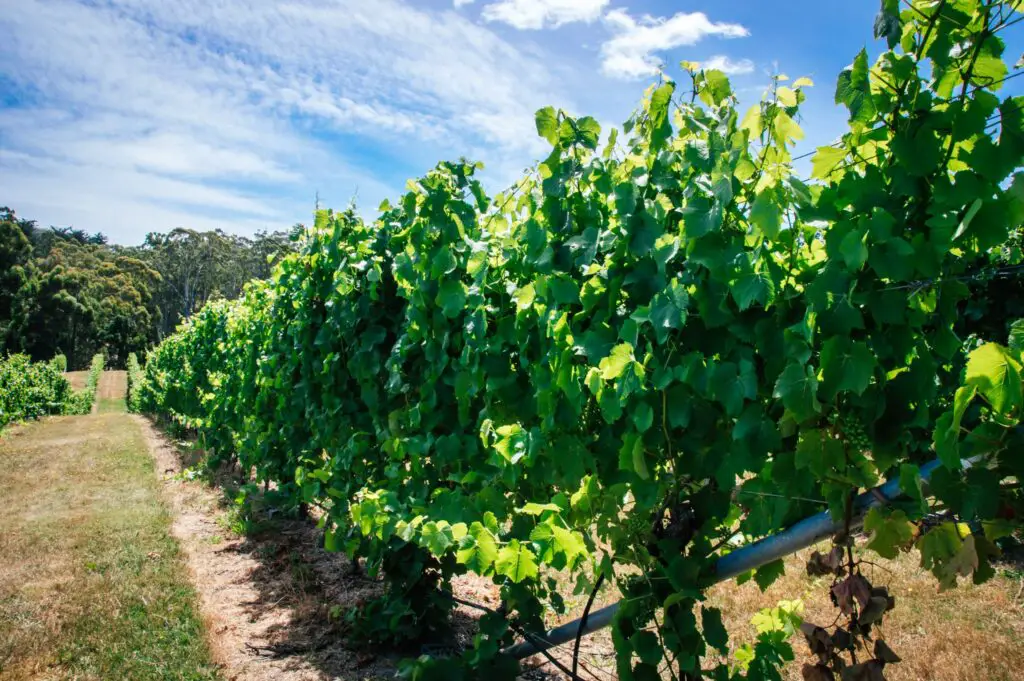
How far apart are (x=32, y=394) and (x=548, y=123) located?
28.3 meters

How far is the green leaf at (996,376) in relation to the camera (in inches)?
48.3

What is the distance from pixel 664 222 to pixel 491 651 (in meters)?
2.17

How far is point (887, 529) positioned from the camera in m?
1.61

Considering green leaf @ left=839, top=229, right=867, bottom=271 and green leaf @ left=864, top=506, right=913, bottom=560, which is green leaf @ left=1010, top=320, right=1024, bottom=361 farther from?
green leaf @ left=864, top=506, right=913, bottom=560

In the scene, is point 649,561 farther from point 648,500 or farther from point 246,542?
point 246,542

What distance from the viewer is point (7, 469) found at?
39.7 ft

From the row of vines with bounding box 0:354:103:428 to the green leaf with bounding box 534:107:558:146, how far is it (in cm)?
2188

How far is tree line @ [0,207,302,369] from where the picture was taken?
47531 mm

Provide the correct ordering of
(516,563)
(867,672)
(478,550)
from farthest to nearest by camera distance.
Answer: (478,550) → (516,563) → (867,672)

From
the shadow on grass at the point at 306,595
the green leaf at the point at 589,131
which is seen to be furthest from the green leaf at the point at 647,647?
the shadow on grass at the point at 306,595

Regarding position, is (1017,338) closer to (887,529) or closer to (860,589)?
(887,529)

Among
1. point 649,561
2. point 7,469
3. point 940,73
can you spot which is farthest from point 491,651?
point 7,469

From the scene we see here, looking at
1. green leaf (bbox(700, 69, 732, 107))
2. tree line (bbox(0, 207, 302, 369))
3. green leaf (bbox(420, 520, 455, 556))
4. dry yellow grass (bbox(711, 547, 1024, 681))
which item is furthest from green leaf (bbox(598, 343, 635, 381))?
tree line (bbox(0, 207, 302, 369))

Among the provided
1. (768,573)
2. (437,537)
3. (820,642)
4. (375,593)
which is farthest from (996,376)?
(375,593)
